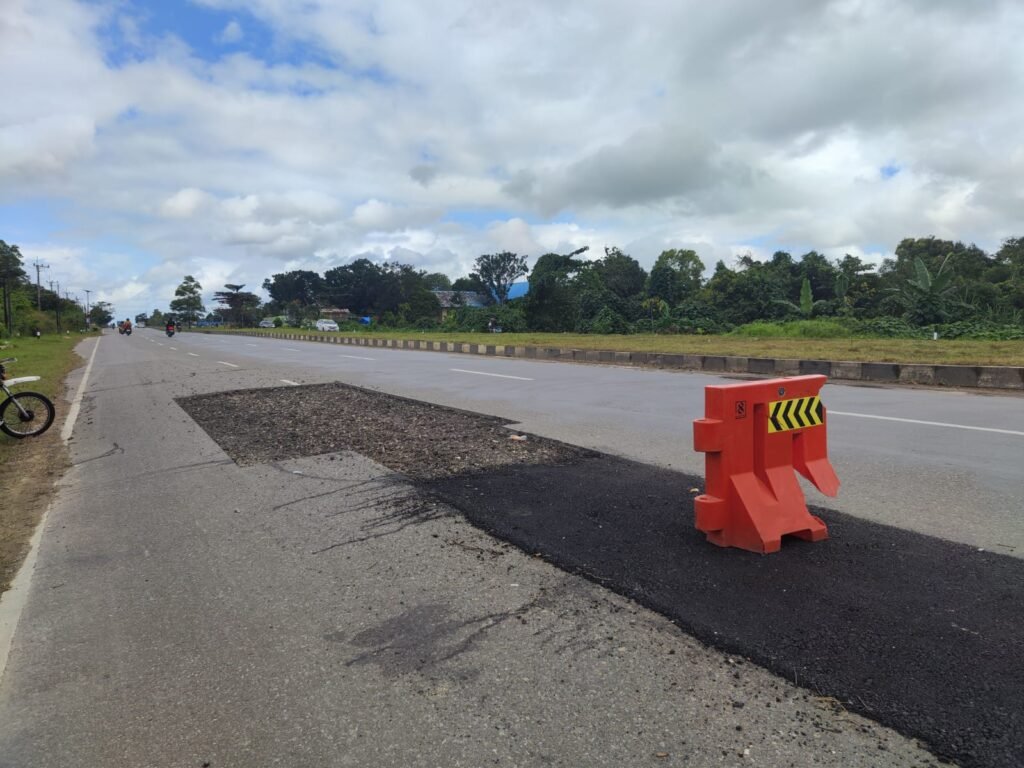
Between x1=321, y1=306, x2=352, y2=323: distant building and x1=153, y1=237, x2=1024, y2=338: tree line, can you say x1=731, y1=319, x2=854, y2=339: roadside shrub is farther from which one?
x1=321, y1=306, x2=352, y2=323: distant building

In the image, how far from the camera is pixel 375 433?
26.3 ft

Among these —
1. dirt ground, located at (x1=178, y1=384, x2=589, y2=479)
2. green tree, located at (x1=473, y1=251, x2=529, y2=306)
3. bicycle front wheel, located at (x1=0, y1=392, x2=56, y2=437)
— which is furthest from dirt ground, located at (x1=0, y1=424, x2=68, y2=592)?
green tree, located at (x1=473, y1=251, x2=529, y2=306)

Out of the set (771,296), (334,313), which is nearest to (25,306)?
(334,313)

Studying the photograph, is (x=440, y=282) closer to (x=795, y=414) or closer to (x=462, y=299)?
(x=462, y=299)

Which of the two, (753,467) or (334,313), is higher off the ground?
(334,313)

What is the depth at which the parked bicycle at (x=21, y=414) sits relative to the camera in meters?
8.68

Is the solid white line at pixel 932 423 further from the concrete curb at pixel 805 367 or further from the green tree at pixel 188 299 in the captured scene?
the green tree at pixel 188 299

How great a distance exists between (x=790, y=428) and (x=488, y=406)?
6.36 metres

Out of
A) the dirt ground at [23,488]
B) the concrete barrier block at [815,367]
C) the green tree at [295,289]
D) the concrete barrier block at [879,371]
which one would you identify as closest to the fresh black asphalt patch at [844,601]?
the dirt ground at [23,488]

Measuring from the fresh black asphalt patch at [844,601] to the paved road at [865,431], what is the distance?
28.1 inches

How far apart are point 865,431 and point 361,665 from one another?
21.4 feet

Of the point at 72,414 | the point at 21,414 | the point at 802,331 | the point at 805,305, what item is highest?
the point at 805,305

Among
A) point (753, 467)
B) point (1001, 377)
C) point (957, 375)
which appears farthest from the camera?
point (957, 375)

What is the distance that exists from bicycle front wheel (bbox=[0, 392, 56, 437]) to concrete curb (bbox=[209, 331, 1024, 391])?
12763 mm
